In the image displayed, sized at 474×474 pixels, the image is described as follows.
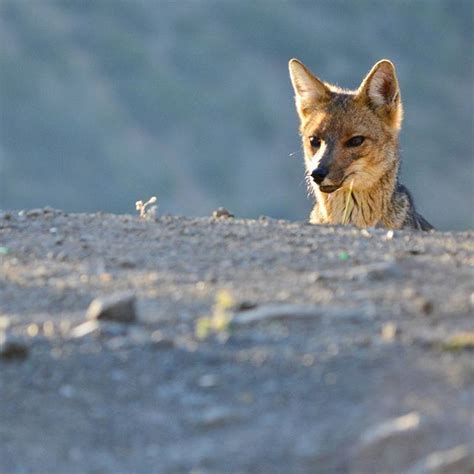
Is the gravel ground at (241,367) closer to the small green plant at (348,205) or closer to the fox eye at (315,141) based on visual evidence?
the small green plant at (348,205)

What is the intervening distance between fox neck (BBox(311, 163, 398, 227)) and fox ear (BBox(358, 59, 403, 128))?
468 mm

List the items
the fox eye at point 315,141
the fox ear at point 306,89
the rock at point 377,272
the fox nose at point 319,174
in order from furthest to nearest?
the fox ear at point 306,89, the fox eye at point 315,141, the fox nose at point 319,174, the rock at point 377,272

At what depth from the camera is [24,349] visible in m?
4.53

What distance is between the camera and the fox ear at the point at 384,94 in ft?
31.4

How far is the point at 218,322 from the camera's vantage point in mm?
4676

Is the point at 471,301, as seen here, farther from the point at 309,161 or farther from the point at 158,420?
the point at 309,161

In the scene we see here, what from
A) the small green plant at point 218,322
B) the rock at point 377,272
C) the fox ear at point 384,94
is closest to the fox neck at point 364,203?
the fox ear at point 384,94

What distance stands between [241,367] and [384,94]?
5.57 metres

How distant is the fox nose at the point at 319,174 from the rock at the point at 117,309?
→ 4.45 m

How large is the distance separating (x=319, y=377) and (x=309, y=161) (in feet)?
17.8

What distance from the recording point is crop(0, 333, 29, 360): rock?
4.52 m

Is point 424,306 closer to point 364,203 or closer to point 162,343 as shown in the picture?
point 162,343

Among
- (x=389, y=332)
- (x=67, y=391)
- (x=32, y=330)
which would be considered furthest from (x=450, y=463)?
(x=32, y=330)

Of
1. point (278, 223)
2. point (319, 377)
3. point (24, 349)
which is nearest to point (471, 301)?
point (319, 377)
